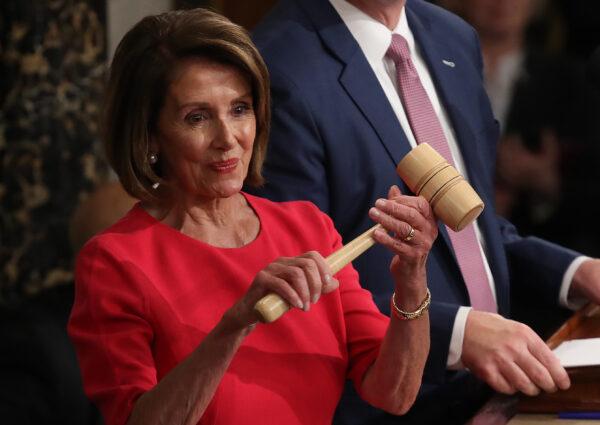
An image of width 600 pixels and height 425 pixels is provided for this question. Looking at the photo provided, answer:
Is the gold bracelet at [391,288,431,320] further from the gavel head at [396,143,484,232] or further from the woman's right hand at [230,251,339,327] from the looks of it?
the woman's right hand at [230,251,339,327]

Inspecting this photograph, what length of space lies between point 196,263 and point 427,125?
716 millimetres

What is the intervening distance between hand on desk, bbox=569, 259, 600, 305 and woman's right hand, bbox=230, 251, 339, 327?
3.74ft

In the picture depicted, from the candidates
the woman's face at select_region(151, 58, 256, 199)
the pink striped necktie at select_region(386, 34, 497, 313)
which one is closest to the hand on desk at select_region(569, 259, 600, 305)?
the pink striped necktie at select_region(386, 34, 497, 313)

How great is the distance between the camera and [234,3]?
4590 millimetres

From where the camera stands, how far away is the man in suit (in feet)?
7.14

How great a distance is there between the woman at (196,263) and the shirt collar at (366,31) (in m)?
0.51

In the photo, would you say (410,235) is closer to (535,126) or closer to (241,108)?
(241,108)

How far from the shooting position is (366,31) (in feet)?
7.70

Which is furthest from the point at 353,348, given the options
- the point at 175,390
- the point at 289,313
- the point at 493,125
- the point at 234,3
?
the point at 234,3

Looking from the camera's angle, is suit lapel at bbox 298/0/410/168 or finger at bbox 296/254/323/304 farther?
suit lapel at bbox 298/0/410/168

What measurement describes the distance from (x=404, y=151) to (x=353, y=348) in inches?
18.8

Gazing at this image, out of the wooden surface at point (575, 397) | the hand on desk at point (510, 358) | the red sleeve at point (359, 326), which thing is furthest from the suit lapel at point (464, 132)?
the red sleeve at point (359, 326)

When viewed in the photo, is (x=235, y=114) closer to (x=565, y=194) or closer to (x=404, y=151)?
(x=404, y=151)

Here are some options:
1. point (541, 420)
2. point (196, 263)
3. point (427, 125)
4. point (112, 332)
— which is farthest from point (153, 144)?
point (541, 420)
